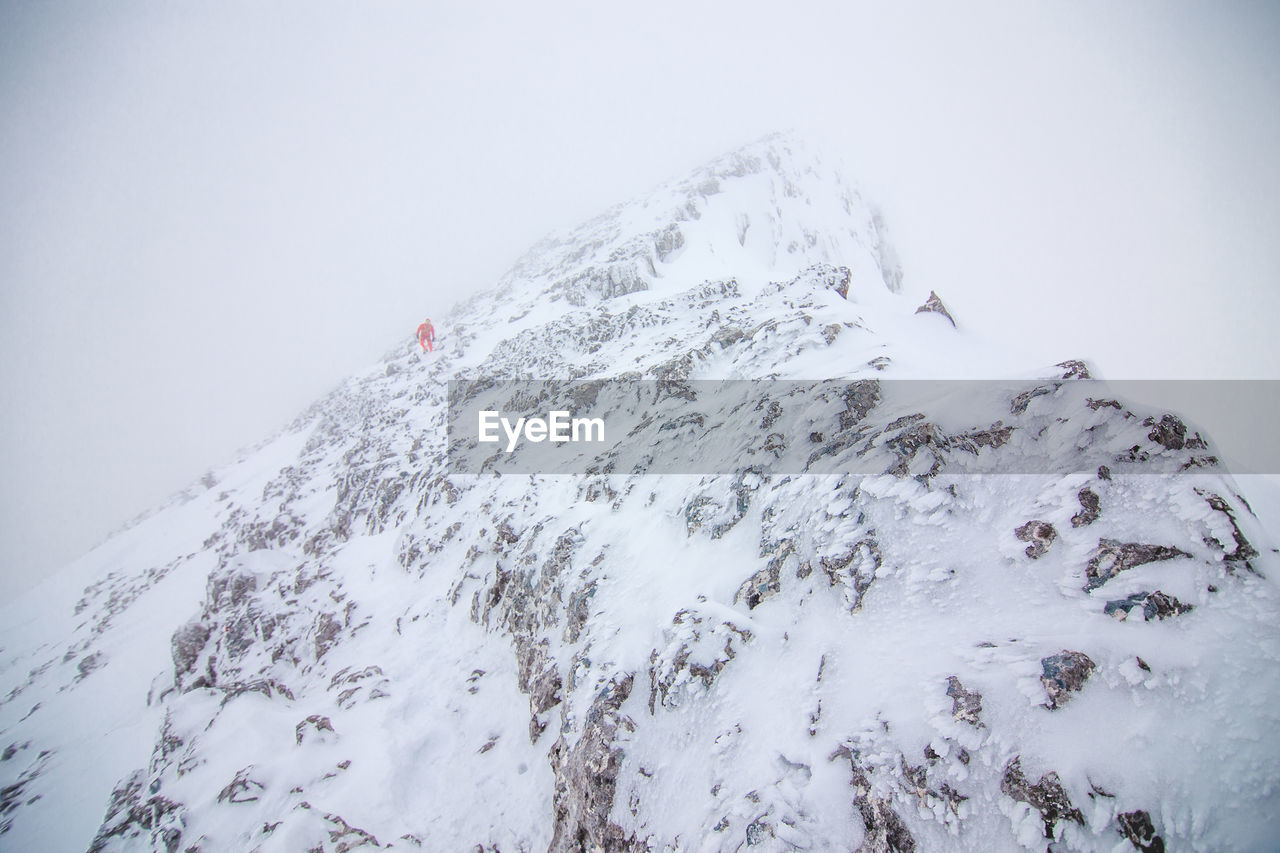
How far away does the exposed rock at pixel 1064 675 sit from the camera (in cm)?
445

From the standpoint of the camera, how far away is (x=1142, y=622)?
471 centimetres

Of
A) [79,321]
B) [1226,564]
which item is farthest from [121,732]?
[79,321]

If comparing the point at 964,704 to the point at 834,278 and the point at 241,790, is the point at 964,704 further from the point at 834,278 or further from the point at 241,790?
the point at 834,278

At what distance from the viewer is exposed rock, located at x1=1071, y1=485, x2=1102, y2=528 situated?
573 cm

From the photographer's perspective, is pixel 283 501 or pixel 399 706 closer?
pixel 399 706

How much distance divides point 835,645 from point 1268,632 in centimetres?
398

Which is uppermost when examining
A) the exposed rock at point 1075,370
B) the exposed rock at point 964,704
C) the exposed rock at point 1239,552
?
the exposed rock at point 1075,370

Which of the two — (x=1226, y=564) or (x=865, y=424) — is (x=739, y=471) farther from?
(x=1226, y=564)

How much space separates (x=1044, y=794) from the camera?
4062 mm

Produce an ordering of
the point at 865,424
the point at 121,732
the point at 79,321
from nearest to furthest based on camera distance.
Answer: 1. the point at 865,424
2. the point at 121,732
3. the point at 79,321

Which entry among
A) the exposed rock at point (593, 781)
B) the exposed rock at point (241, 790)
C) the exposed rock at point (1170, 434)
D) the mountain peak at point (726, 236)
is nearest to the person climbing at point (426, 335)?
the mountain peak at point (726, 236)

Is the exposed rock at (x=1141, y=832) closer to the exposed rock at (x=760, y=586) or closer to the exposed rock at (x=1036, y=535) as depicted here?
the exposed rock at (x=1036, y=535)

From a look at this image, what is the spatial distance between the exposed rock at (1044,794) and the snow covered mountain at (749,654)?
0.02 m

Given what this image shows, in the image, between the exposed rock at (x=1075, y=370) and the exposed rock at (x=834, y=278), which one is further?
the exposed rock at (x=834, y=278)
